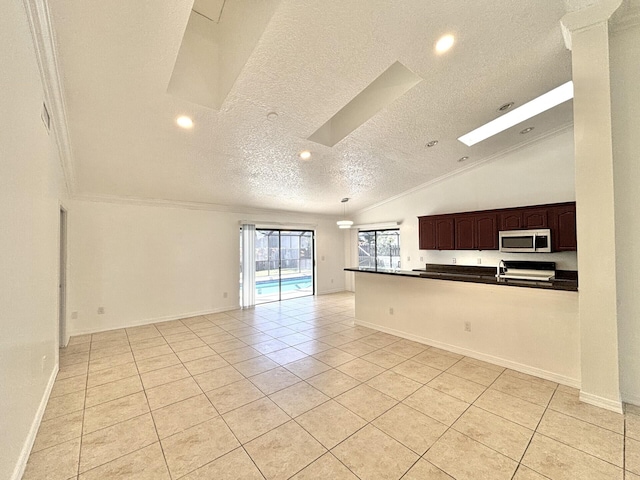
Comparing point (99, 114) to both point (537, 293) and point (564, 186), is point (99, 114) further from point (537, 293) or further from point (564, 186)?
point (564, 186)

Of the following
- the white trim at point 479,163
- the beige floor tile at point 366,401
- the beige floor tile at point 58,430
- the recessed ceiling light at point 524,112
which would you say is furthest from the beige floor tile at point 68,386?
the white trim at point 479,163

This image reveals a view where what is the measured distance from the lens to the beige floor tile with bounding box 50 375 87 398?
2703 mm

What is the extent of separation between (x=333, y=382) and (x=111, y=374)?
2616 millimetres

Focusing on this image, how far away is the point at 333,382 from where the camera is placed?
9.38 feet

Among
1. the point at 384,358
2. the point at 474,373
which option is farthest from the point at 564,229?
the point at 384,358

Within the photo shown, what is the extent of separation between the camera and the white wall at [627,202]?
2352 mm

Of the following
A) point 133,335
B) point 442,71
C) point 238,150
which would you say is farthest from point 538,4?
point 133,335

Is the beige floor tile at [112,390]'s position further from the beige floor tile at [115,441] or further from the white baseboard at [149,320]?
the white baseboard at [149,320]

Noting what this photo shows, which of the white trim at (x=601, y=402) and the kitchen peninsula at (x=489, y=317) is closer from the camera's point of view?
the white trim at (x=601, y=402)

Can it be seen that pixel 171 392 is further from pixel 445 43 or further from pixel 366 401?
pixel 445 43

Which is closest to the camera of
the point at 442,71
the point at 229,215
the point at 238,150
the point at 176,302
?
the point at 442,71

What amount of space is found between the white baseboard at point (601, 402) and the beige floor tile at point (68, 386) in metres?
4.90

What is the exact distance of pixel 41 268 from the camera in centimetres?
227

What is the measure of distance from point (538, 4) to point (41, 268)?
4697 mm
